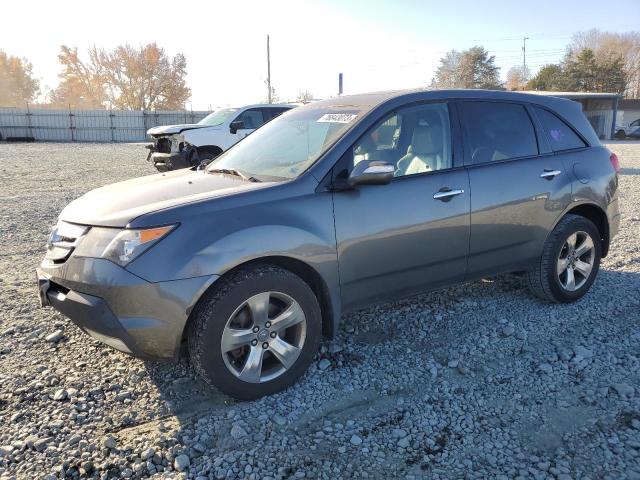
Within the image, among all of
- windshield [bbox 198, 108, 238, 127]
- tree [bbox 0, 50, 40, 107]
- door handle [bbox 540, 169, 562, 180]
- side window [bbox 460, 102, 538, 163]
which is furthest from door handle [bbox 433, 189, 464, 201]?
tree [bbox 0, 50, 40, 107]

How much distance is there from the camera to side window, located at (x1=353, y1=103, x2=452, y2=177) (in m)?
3.64

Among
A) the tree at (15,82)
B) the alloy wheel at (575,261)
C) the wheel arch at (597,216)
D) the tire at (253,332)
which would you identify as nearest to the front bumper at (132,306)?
the tire at (253,332)

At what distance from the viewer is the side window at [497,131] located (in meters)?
4.04

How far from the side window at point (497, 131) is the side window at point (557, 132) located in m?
0.17

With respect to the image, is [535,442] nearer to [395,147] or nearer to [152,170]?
[395,147]

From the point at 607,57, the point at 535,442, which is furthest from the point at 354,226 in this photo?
the point at 607,57

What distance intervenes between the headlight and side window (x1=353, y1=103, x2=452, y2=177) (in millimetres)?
1438

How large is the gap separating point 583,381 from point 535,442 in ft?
2.77

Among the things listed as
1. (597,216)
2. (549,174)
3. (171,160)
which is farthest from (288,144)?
(171,160)

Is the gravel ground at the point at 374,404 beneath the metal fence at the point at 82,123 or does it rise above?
beneath

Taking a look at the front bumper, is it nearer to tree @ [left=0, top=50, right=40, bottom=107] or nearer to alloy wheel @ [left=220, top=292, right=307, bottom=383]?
alloy wheel @ [left=220, top=292, right=307, bottom=383]

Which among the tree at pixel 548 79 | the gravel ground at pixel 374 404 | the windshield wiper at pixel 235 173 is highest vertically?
the tree at pixel 548 79

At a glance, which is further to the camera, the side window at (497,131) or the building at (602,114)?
the building at (602,114)

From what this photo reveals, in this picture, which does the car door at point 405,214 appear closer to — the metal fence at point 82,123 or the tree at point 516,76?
the metal fence at point 82,123
